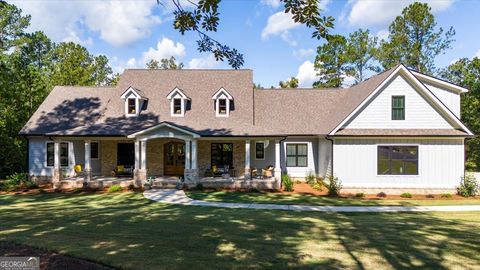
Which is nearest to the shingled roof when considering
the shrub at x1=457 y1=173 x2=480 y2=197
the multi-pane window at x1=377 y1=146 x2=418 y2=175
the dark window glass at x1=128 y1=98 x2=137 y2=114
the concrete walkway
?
the dark window glass at x1=128 y1=98 x2=137 y2=114

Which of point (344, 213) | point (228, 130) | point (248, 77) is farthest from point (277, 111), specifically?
point (344, 213)

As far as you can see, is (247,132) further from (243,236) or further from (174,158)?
(243,236)

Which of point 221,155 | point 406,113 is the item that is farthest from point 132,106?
point 406,113

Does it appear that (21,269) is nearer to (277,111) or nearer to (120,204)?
(120,204)

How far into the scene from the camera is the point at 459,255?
8.38 m

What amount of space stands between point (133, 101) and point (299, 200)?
14120mm

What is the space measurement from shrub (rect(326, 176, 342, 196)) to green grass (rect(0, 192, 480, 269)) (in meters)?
5.01

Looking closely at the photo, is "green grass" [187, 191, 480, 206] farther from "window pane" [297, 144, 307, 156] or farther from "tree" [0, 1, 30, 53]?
"tree" [0, 1, 30, 53]

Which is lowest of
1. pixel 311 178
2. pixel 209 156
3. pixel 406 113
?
pixel 311 178

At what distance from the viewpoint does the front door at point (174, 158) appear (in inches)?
945

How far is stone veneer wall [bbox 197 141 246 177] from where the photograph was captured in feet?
78.4

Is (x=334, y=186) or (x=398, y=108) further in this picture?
(x=398, y=108)

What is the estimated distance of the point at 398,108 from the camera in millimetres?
20375

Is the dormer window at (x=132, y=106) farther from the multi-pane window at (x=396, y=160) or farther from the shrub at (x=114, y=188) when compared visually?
the multi-pane window at (x=396, y=160)
